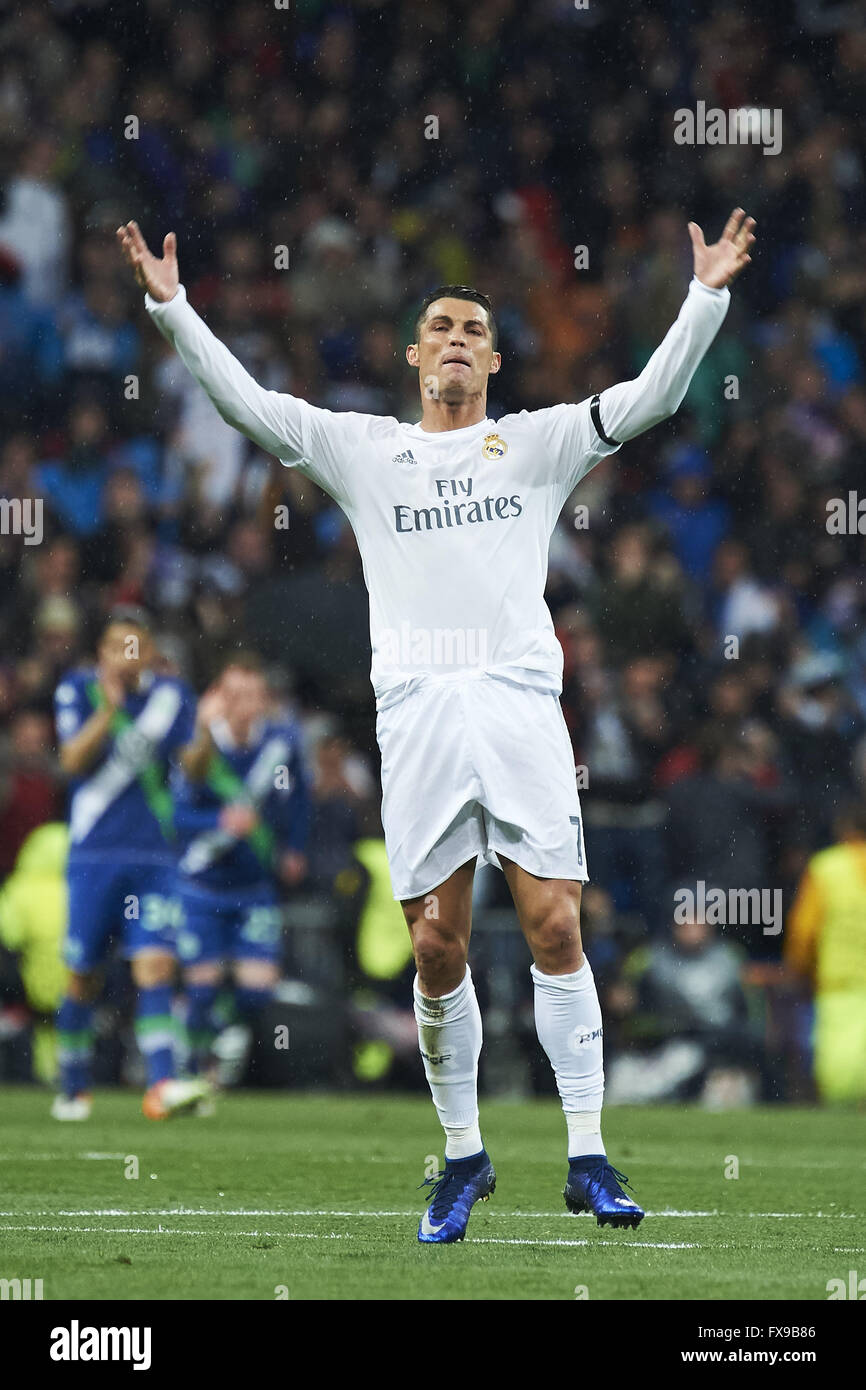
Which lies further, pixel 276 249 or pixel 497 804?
pixel 276 249

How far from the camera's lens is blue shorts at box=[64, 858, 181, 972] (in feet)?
35.7

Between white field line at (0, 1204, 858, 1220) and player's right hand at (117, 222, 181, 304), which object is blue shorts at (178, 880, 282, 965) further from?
player's right hand at (117, 222, 181, 304)

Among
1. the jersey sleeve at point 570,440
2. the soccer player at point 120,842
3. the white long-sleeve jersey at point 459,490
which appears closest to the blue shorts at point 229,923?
the soccer player at point 120,842

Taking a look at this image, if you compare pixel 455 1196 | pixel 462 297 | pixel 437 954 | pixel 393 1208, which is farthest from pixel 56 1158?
pixel 462 297

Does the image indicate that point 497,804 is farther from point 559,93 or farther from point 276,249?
point 559,93

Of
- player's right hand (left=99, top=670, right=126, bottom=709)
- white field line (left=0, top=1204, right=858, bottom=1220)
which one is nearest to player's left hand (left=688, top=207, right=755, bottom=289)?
white field line (left=0, top=1204, right=858, bottom=1220)

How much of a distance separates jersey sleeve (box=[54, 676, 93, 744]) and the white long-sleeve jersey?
15.7 feet

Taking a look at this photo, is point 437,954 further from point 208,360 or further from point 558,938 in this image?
point 208,360

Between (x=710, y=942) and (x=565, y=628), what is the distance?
269cm

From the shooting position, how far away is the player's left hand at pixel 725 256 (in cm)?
594

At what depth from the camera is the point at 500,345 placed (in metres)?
16.4

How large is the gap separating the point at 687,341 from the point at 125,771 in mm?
5656
